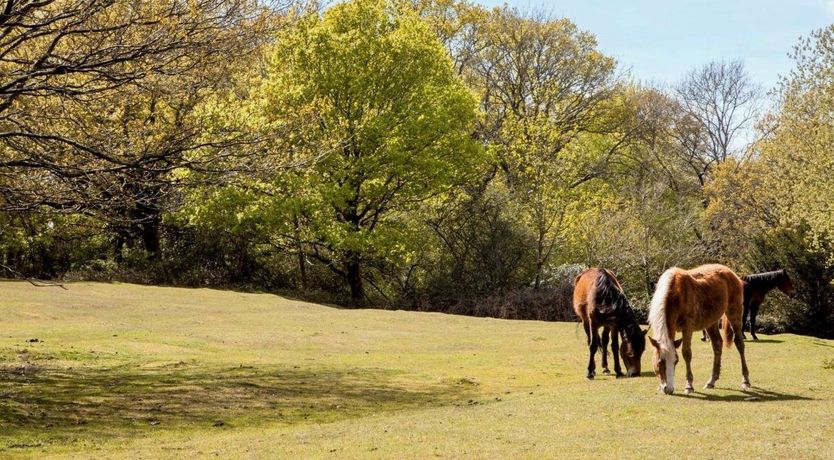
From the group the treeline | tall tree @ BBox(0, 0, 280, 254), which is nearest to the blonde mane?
tall tree @ BBox(0, 0, 280, 254)

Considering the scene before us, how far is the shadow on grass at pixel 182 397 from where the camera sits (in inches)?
448

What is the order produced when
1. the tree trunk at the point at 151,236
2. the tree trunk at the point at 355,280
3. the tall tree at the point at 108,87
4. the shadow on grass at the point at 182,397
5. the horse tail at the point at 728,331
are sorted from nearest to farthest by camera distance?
the shadow on grass at the point at 182,397 → the tall tree at the point at 108,87 → the horse tail at the point at 728,331 → the tree trunk at the point at 355,280 → the tree trunk at the point at 151,236

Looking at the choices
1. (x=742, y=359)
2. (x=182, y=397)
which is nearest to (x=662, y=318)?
(x=742, y=359)

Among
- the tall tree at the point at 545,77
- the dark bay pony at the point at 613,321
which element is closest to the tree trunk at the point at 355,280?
the tall tree at the point at 545,77

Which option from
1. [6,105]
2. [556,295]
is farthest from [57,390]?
[556,295]

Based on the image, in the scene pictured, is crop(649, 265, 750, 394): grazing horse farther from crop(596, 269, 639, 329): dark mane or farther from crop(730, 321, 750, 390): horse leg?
crop(596, 269, 639, 329): dark mane

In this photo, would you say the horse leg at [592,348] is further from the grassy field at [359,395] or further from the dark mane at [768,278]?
the dark mane at [768,278]

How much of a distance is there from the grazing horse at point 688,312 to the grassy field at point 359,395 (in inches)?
18.5

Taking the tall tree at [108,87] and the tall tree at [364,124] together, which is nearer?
the tall tree at [108,87]

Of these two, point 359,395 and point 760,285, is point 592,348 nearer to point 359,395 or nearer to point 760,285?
point 359,395

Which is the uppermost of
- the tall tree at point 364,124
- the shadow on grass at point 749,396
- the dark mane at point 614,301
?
the tall tree at point 364,124

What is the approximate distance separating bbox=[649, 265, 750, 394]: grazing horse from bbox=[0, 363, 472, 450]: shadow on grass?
3477mm

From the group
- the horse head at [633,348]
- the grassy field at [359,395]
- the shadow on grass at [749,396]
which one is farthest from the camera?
the horse head at [633,348]

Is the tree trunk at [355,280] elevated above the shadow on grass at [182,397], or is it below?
above
